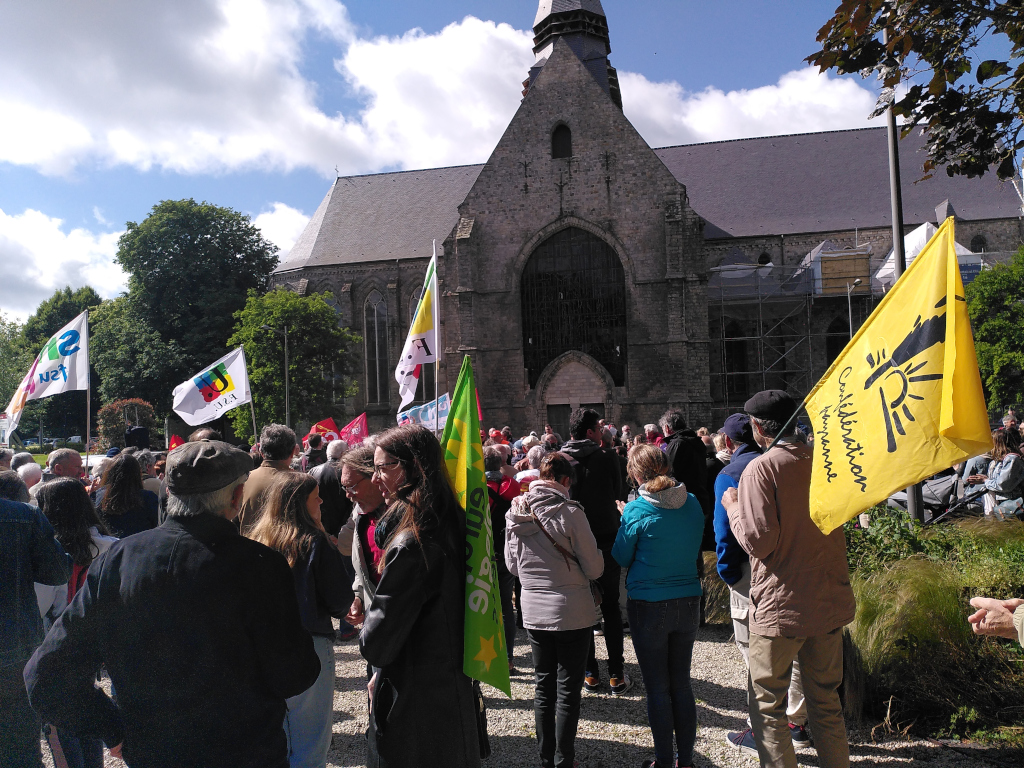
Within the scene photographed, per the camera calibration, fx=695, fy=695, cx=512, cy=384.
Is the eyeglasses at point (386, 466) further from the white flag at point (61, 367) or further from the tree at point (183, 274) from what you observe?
the tree at point (183, 274)

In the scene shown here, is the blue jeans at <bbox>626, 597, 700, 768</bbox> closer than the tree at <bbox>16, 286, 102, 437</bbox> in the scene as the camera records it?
Yes

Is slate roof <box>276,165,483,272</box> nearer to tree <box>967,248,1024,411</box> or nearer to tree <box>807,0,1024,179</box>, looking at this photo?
tree <box>967,248,1024,411</box>

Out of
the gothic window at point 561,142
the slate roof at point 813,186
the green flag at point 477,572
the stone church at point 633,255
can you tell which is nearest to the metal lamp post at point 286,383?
the stone church at point 633,255

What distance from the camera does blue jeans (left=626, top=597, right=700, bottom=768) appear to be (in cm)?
388

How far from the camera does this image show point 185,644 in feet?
6.89

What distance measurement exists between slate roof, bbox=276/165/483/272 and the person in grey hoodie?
94.8 feet

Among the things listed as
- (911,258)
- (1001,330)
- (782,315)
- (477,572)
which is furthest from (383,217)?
(477,572)

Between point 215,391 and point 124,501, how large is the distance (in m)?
5.75

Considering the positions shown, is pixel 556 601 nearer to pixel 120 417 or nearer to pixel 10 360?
pixel 120 417

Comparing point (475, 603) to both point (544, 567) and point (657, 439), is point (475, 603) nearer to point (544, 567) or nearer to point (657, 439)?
point (544, 567)

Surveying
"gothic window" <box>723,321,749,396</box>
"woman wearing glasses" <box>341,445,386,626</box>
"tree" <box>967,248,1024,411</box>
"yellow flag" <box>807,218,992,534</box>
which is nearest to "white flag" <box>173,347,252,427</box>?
"woman wearing glasses" <box>341,445,386,626</box>

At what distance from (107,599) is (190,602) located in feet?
0.89

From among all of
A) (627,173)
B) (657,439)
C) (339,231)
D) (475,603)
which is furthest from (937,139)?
(339,231)

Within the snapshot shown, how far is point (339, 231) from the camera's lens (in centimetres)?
3538
